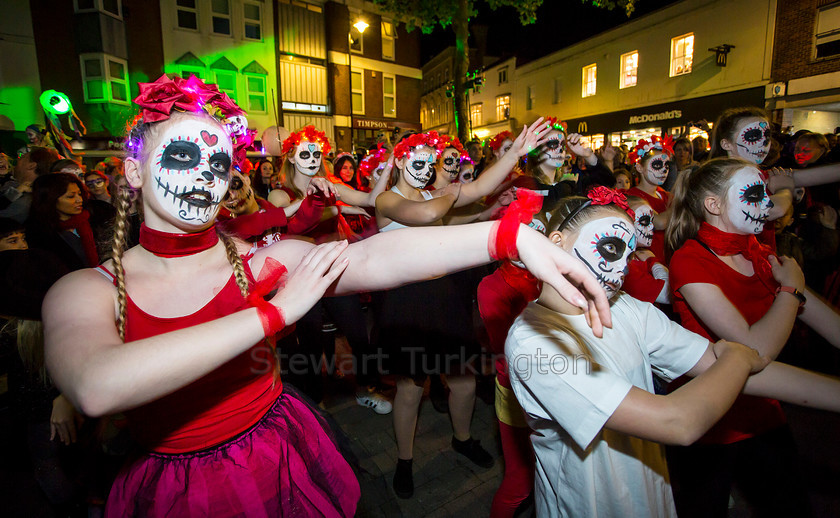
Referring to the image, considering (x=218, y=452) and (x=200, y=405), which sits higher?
(x=200, y=405)

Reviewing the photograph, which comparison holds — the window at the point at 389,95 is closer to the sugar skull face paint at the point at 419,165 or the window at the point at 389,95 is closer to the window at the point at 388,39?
the window at the point at 388,39

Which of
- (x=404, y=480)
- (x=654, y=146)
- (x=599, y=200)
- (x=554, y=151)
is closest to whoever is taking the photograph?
(x=599, y=200)

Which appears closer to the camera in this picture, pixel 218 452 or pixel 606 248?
pixel 218 452

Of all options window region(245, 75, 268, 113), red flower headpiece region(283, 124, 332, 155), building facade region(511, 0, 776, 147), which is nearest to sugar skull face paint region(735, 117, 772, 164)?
red flower headpiece region(283, 124, 332, 155)

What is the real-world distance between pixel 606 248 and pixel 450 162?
3.93 m

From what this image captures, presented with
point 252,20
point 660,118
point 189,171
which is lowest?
point 189,171

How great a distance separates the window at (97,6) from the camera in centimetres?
1381

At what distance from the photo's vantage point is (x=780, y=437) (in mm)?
2111

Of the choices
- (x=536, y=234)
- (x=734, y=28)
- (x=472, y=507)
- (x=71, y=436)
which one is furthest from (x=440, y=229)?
(x=734, y=28)

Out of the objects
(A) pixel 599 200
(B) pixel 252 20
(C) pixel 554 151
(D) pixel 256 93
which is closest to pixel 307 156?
(C) pixel 554 151

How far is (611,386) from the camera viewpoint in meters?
1.36

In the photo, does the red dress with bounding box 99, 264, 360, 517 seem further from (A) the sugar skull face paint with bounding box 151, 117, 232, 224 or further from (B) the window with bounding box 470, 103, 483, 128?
(B) the window with bounding box 470, 103, 483, 128

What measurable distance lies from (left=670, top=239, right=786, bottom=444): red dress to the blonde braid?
8.37 ft

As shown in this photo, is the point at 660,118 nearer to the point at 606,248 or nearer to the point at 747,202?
the point at 747,202
